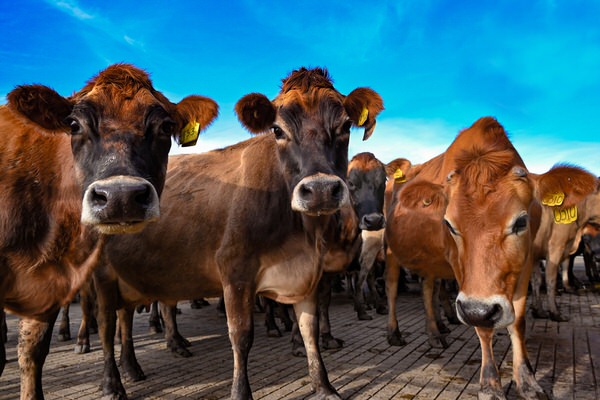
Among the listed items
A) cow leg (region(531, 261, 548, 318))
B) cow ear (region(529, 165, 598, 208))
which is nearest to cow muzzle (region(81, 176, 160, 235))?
cow ear (region(529, 165, 598, 208))

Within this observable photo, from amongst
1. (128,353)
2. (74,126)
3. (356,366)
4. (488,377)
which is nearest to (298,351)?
(356,366)

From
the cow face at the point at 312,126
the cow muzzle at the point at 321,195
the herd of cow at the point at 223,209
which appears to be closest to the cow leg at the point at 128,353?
the herd of cow at the point at 223,209

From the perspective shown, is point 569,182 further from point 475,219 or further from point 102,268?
point 102,268

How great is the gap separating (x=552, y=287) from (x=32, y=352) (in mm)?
8533

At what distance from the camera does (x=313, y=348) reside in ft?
14.0

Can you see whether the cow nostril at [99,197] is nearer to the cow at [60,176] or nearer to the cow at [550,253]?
the cow at [60,176]

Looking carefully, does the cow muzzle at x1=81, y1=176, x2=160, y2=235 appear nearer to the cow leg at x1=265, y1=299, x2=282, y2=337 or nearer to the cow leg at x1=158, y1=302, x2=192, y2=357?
the cow leg at x1=158, y1=302, x2=192, y2=357

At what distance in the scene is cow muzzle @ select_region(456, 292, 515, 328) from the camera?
3.21m

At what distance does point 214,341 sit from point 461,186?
16.0 feet

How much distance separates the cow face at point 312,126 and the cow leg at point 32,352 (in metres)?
2.27

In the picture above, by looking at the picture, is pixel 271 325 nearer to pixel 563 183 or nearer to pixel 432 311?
pixel 432 311

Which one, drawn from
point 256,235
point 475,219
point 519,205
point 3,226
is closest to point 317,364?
point 256,235

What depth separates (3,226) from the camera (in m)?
2.99

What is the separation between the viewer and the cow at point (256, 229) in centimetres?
394
